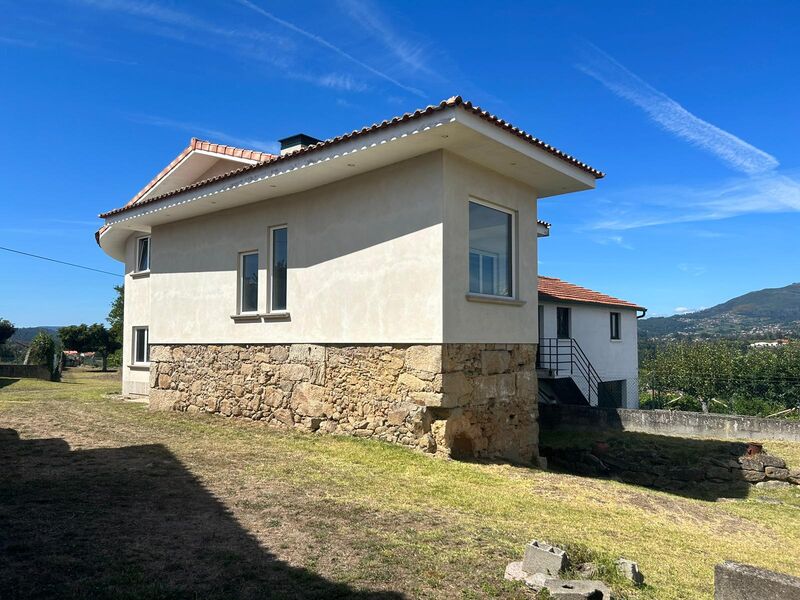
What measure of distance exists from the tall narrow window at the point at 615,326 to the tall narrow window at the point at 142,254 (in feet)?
57.6

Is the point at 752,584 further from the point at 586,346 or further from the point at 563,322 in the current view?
the point at 586,346

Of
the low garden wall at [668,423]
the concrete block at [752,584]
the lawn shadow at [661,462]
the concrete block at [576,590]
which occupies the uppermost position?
the concrete block at [752,584]

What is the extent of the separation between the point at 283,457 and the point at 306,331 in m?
3.05

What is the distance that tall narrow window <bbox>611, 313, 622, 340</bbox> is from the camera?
2306cm

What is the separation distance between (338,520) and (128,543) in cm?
181

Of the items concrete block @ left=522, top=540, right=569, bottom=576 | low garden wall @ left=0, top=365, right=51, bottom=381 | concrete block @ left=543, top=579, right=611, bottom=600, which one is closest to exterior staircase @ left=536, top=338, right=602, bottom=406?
concrete block @ left=522, top=540, right=569, bottom=576

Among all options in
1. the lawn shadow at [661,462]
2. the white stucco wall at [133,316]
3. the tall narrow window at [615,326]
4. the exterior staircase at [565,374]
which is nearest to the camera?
the lawn shadow at [661,462]

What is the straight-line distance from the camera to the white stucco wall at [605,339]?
2002cm

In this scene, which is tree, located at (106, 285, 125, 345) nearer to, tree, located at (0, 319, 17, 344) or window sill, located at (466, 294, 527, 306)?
tree, located at (0, 319, 17, 344)

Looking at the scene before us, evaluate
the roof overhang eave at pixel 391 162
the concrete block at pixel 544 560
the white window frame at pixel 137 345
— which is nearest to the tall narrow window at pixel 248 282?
the roof overhang eave at pixel 391 162

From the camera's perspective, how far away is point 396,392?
9.33m

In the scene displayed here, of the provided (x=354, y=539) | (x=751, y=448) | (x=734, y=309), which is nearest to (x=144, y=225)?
(x=354, y=539)

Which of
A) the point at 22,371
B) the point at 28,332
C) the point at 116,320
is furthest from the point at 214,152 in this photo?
the point at 28,332

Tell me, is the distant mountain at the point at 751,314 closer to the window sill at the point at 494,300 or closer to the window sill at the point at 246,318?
the window sill at the point at 494,300
